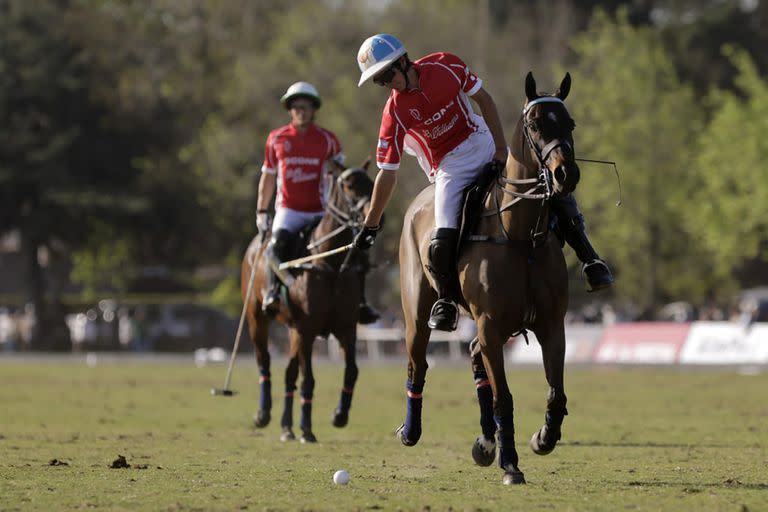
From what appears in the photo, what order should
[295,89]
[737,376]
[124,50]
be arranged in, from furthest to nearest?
[124,50]
[737,376]
[295,89]

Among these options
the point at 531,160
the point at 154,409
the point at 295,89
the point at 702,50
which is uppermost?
the point at 702,50

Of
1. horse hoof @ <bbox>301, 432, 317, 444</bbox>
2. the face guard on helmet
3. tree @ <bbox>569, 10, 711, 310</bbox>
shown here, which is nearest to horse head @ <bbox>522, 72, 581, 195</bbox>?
horse hoof @ <bbox>301, 432, 317, 444</bbox>

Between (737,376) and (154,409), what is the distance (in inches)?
559

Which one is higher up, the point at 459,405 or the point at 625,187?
the point at 625,187

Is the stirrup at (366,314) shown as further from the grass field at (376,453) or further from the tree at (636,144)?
the tree at (636,144)

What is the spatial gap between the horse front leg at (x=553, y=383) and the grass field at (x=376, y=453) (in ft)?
1.18

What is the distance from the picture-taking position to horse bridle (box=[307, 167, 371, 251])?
1566 cm

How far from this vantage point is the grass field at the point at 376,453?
9.77 meters

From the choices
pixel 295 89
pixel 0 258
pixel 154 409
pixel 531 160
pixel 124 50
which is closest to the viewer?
pixel 531 160

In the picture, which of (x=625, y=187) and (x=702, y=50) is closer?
(x=625, y=187)

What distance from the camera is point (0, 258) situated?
77.1 metres

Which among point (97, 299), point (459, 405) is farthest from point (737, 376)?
point (97, 299)

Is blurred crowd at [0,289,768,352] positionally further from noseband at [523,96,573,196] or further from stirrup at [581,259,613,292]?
noseband at [523,96,573,196]

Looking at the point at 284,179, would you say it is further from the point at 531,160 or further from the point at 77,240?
the point at 77,240
